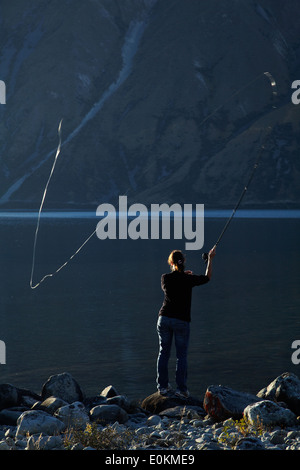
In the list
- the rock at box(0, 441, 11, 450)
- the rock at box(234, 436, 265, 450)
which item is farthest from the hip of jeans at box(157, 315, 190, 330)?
the rock at box(0, 441, 11, 450)

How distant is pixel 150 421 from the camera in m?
12.6

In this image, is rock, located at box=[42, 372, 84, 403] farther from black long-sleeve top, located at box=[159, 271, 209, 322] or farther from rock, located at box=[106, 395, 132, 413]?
black long-sleeve top, located at box=[159, 271, 209, 322]

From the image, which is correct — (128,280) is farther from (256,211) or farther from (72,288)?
(256,211)

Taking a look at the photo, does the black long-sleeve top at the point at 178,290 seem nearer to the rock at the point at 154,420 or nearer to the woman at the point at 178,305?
the woman at the point at 178,305

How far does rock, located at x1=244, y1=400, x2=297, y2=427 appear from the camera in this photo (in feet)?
39.2

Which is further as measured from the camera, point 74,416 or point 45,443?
point 74,416

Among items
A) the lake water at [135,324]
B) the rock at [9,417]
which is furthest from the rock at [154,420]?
the lake water at [135,324]

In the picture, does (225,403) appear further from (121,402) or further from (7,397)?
(7,397)

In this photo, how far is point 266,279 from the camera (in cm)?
4200

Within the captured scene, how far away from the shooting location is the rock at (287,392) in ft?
45.3

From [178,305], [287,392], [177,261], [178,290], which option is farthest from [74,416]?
[287,392]

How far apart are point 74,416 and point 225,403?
2454mm

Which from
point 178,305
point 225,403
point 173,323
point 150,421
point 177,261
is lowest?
point 150,421

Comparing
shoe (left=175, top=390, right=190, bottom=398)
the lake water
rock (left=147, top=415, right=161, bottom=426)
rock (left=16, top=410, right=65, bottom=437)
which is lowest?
rock (left=147, top=415, right=161, bottom=426)
